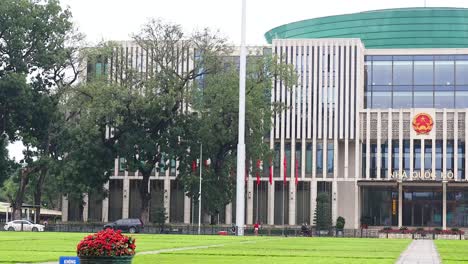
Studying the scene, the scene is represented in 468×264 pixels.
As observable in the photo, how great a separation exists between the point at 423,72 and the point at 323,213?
22.1m

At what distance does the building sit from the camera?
104 metres

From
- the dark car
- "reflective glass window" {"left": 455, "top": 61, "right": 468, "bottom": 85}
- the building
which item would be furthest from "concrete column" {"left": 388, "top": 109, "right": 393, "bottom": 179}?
the dark car

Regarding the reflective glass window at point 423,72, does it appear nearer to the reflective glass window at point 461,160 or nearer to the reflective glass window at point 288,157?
the reflective glass window at point 461,160

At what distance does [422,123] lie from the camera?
104 metres

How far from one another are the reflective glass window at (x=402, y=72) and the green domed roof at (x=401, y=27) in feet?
78.2

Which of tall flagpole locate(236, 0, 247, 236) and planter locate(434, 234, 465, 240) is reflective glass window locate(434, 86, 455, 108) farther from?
tall flagpole locate(236, 0, 247, 236)

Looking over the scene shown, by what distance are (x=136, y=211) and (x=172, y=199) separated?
464 centimetres

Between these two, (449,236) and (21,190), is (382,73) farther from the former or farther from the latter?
(21,190)

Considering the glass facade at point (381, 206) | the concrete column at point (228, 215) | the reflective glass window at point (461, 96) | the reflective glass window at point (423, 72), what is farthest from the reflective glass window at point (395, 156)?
the concrete column at point (228, 215)

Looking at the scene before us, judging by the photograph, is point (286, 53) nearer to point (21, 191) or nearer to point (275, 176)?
point (275, 176)

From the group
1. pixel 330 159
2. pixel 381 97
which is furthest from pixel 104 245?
pixel 381 97

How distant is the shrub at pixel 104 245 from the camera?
726 inches

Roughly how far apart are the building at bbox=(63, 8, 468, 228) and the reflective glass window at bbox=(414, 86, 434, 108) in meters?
0.11

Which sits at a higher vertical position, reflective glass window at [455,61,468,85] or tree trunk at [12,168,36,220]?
reflective glass window at [455,61,468,85]
